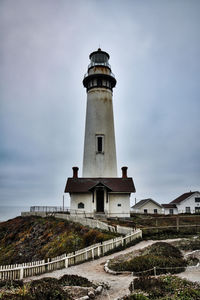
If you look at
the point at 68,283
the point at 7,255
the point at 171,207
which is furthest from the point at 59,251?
the point at 171,207

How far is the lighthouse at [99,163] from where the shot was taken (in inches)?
1121

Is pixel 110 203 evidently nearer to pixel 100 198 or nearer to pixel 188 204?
pixel 100 198

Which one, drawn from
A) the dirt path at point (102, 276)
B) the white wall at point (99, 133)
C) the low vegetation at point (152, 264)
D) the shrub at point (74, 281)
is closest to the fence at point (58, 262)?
the dirt path at point (102, 276)

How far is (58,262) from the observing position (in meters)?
11.8

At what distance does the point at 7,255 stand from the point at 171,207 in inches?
1277

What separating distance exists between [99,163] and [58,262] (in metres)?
20.6

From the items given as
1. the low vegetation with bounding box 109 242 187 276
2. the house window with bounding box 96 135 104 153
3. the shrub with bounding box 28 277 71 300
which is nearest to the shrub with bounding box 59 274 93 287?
the shrub with bounding box 28 277 71 300

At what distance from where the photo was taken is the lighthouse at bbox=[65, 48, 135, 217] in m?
28.5

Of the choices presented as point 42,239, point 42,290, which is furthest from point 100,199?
point 42,290

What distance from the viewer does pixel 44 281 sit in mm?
8430

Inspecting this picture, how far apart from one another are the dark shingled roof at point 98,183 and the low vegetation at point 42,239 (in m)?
4.24

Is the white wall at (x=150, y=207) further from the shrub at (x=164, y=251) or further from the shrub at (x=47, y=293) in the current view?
the shrub at (x=47, y=293)

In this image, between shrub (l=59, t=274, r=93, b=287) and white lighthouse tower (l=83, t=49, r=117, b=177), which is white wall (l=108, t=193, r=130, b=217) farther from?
shrub (l=59, t=274, r=93, b=287)

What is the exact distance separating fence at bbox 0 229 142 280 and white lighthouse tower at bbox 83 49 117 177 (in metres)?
16.4
